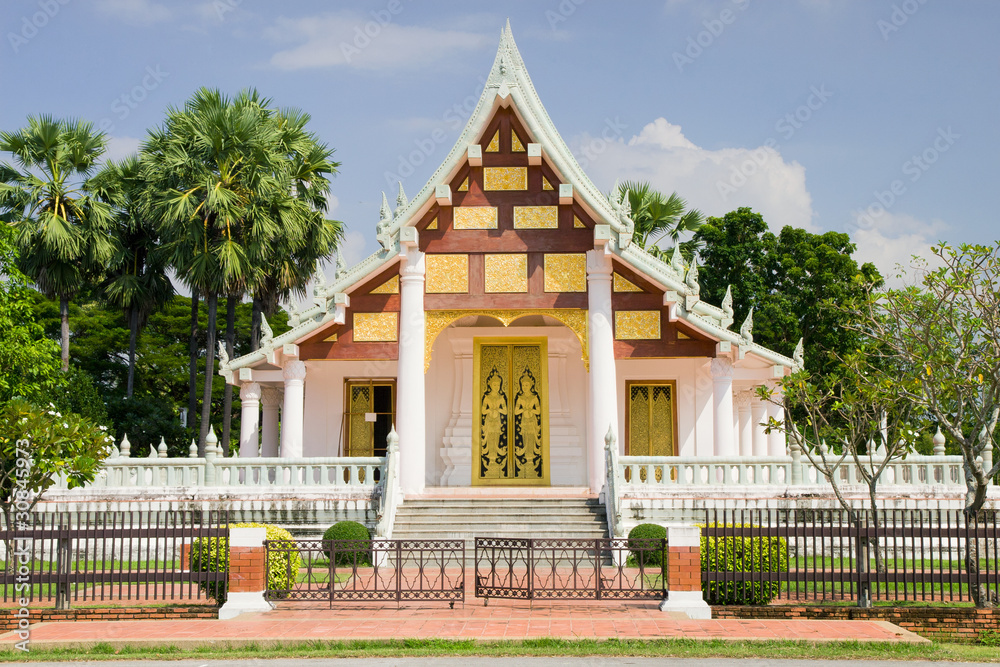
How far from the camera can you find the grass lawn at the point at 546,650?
9.49 meters

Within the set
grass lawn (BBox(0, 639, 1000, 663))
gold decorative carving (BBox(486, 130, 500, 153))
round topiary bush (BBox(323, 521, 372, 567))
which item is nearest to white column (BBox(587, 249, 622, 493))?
gold decorative carving (BBox(486, 130, 500, 153))

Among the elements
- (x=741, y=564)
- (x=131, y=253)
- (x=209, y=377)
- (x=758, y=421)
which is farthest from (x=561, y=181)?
(x=131, y=253)

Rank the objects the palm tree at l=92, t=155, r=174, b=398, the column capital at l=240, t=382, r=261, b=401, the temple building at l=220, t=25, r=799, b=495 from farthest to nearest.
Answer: the palm tree at l=92, t=155, r=174, b=398 < the column capital at l=240, t=382, r=261, b=401 < the temple building at l=220, t=25, r=799, b=495

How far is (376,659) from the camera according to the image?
936cm

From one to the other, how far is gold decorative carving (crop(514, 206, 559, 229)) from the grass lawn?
1055 cm

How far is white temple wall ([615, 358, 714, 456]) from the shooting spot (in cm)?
2094

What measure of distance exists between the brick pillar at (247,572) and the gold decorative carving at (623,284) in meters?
9.38

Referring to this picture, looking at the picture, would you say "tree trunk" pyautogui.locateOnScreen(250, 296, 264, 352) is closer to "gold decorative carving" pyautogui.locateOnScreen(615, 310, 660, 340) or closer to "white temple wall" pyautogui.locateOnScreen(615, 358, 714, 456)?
"white temple wall" pyautogui.locateOnScreen(615, 358, 714, 456)

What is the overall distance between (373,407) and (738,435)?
1015 centimetres

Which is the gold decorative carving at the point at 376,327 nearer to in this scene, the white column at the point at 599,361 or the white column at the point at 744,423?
the white column at the point at 599,361

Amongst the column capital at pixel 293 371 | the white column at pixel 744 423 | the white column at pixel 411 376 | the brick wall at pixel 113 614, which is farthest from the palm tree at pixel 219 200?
the brick wall at pixel 113 614

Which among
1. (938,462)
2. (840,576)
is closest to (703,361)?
(938,462)

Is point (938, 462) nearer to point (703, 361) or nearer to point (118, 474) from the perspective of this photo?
point (703, 361)

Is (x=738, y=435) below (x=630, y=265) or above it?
below
